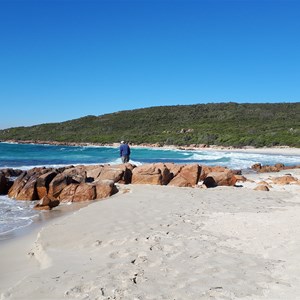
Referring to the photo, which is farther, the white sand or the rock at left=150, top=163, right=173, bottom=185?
the rock at left=150, top=163, right=173, bottom=185

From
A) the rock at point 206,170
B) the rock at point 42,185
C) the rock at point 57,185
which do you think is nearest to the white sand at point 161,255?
the rock at point 57,185

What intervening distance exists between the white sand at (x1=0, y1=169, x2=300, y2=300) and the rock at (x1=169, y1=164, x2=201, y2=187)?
14.2 ft

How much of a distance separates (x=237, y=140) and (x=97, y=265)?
53814 millimetres

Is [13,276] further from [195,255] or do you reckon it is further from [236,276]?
[236,276]

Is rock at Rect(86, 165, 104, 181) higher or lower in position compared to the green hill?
lower

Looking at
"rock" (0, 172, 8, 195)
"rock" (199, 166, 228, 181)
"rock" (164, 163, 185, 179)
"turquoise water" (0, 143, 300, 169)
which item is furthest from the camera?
"turquoise water" (0, 143, 300, 169)

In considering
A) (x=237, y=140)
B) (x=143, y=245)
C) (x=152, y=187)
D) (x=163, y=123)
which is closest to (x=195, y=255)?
(x=143, y=245)

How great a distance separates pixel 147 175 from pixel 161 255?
28.9ft

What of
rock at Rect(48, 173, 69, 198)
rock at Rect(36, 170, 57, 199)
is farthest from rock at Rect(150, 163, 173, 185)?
rock at Rect(36, 170, 57, 199)

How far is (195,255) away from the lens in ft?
18.0

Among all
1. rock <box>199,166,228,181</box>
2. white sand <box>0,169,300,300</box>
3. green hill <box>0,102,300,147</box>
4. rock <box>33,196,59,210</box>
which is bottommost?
rock <box>33,196,59,210</box>

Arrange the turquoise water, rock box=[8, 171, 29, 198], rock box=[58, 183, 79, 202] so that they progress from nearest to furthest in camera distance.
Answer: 1. rock box=[58, 183, 79, 202]
2. rock box=[8, 171, 29, 198]
3. the turquoise water

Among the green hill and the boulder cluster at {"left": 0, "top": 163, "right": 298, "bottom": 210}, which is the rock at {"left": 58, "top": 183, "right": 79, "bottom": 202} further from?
the green hill

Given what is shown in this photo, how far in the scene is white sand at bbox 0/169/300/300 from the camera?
431cm
